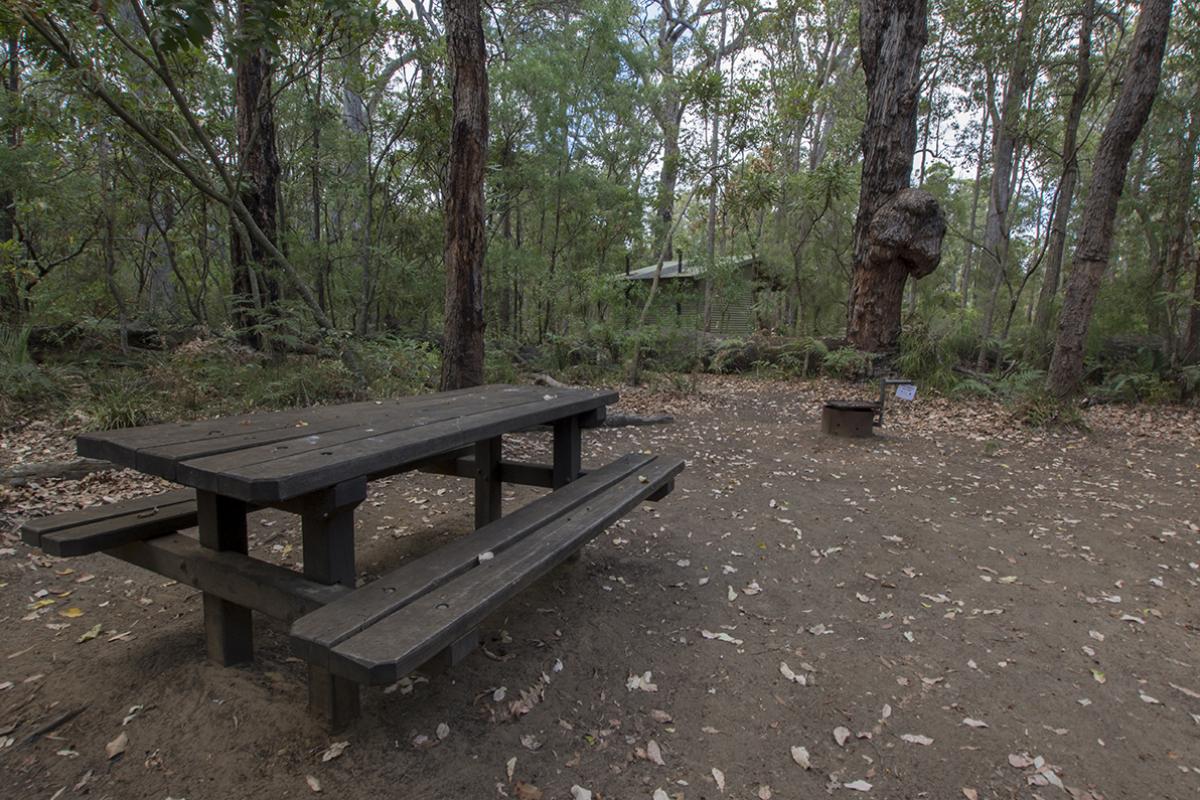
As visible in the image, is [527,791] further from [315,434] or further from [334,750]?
[315,434]

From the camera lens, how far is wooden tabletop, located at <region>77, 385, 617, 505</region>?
165cm

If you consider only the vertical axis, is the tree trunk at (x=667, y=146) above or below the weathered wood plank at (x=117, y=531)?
above

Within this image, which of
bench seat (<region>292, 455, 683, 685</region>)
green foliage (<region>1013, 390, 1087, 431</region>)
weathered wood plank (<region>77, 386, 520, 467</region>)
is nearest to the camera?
bench seat (<region>292, 455, 683, 685</region>)

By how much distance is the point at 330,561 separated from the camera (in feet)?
6.25

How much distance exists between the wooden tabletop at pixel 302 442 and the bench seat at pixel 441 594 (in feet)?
1.16

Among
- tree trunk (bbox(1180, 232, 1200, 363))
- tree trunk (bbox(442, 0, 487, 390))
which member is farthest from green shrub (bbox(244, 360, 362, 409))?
tree trunk (bbox(1180, 232, 1200, 363))

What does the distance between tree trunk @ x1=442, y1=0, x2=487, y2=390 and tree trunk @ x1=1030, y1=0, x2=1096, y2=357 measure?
8511mm

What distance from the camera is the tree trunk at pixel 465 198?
201 inches

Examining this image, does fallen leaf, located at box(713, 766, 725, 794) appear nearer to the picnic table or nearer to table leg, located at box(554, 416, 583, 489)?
the picnic table

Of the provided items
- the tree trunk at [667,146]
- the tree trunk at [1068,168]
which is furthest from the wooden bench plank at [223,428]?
the tree trunk at [1068,168]

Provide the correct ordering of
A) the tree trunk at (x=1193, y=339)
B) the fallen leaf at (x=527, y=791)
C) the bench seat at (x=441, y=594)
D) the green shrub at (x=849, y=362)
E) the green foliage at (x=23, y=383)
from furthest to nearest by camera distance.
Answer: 1. the green shrub at (x=849, y=362)
2. the tree trunk at (x=1193, y=339)
3. the green foliage at (x=23, y=383)
4. the fallen leaf at (x=527, y=791)
5. the bench seat at (x=441, y=594)

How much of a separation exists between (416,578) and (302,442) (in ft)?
2.04

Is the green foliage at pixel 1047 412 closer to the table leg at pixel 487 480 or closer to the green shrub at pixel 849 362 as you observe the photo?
the green shrub at pixel 849 362

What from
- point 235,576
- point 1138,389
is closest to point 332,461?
point 235,576
